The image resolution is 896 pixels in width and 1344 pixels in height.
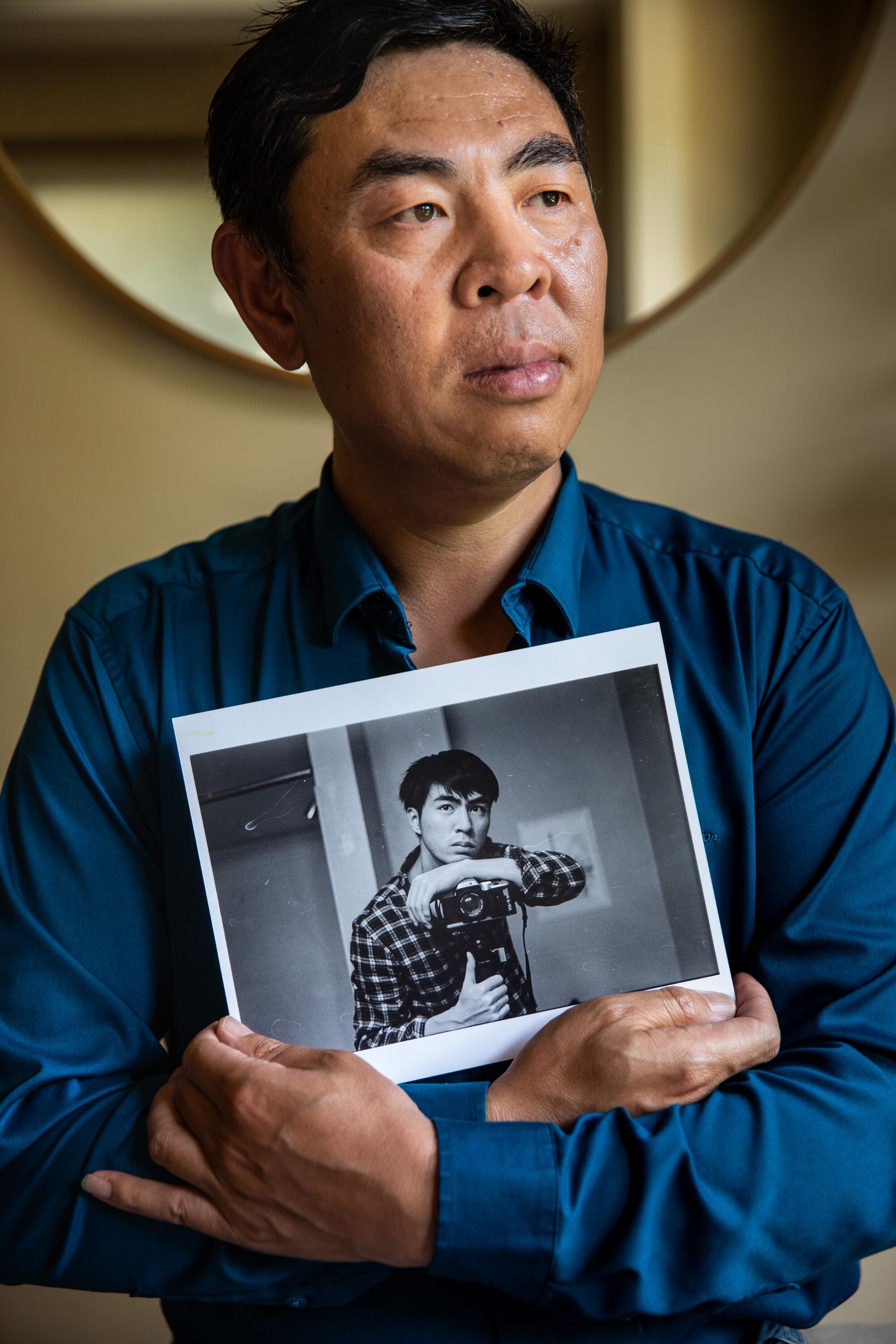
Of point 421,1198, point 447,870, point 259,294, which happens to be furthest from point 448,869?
point 259,294

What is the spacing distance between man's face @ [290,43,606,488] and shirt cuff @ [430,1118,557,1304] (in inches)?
19.7

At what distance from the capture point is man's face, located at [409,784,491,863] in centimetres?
83

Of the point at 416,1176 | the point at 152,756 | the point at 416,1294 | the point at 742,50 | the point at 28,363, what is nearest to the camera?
the point at 416,1176

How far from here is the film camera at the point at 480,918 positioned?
82 centimetres

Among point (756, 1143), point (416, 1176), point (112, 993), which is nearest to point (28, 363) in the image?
point (112, 993)

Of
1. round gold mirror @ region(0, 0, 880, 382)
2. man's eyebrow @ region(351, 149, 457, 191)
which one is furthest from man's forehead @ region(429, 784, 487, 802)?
round gold mirror @ region(0, 0, 880, 382)

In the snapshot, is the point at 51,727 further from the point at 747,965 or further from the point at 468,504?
the point at 747,965

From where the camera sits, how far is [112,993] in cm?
89

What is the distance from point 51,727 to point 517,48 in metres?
0.71

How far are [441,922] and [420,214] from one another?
21.6 inches

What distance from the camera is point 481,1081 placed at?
2.81ft

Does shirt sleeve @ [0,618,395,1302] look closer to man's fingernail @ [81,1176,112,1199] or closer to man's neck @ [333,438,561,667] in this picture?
man's fingernail @ [81,1176,112,1199]

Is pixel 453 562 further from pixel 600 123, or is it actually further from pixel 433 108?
pixel 600 123

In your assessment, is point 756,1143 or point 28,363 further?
point 28,363
